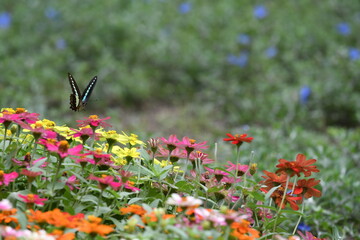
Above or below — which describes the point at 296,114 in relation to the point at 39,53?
below

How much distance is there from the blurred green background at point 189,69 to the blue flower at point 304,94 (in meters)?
0.01

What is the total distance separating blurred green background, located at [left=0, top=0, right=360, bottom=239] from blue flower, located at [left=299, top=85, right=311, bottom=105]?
1 centimetres

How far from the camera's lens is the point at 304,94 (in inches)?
223

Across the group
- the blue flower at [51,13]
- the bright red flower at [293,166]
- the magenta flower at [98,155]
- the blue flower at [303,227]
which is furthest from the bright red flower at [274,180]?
the blue flower at [51,13]

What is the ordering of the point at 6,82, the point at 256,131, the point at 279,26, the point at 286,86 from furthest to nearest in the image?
the point at 279,26 → the point at 286,86 → the point at 6,82 → the point at 256,131

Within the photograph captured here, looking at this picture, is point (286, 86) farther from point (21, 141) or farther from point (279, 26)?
point (21, 141)

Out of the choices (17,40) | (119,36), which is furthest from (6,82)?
(119,36)

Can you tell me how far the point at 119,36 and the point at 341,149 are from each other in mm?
2917

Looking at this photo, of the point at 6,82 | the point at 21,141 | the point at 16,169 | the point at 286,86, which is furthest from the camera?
the point at 286,86

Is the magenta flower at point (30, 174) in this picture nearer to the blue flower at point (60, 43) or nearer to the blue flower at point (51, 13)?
the blue flower at point (60, 43)

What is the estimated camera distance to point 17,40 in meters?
6.05

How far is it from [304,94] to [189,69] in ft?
4.32

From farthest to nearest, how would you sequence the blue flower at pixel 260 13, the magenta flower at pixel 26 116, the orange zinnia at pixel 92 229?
the blue flower at pixel 260 13, the magenta flower at pixel 26 116, the orange zinnia at pixel 92 229

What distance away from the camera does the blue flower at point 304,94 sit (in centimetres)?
567
